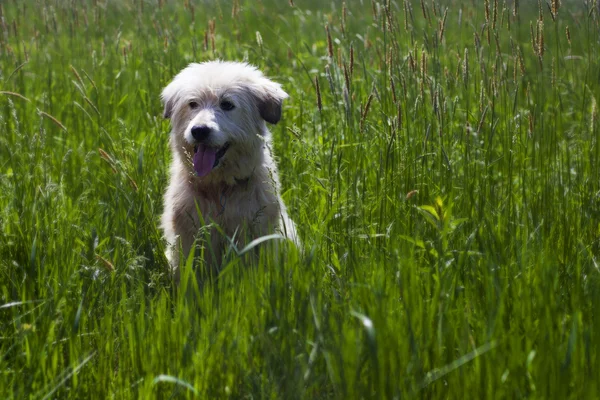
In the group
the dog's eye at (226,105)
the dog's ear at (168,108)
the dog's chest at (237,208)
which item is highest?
the dog's eye at (226,105)

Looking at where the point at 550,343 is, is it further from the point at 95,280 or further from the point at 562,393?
the point at 95,280

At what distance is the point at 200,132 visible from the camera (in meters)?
3.86

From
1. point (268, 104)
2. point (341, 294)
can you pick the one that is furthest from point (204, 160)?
point (341, 294)

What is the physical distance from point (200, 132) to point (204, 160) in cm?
15

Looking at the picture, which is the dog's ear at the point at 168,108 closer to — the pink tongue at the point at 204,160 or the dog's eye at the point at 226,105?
the dog's eye at the point at 226,105

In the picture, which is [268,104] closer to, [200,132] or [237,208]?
[200,132]

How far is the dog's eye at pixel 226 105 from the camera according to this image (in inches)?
162

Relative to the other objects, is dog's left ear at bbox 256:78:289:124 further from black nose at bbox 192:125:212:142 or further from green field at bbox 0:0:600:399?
black nose at bbox 192:125:212:142

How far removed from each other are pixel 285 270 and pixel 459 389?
787mm

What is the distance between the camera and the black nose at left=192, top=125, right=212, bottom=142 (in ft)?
12.6

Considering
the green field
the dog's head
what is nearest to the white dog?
the dog's head

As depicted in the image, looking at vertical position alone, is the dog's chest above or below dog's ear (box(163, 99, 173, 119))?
below

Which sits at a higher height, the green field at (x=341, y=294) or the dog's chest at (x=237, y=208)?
the green field at (x=341, y=294)

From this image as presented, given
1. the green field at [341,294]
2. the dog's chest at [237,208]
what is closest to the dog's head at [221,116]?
the dog's chest at [237,208]
